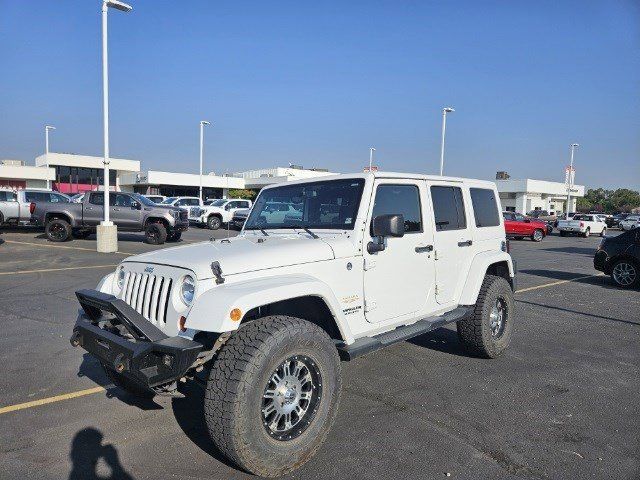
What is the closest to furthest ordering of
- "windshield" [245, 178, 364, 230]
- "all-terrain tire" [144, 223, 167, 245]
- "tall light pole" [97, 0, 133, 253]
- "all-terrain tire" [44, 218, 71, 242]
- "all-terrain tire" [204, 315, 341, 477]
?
"all-terrain tire" [204, 315, 341, 477]
"windshield" [245, 178, 364, 230]
"tall light pole" [97, 0, 133, 253]
"all-terrain tire" [44, 218, 71, 242]
"all-terrain tire" [144, 223, 167, 245]

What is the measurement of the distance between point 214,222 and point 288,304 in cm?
2587

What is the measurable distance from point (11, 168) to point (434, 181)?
47.6 metres

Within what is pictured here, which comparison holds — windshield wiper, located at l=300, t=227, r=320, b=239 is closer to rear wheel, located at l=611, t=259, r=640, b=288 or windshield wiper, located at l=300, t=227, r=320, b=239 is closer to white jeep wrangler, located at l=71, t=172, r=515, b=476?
white jeep wrangler, located at l=71, t=172, r=515, b=476

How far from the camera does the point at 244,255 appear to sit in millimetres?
3406

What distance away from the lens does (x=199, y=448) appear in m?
3.38

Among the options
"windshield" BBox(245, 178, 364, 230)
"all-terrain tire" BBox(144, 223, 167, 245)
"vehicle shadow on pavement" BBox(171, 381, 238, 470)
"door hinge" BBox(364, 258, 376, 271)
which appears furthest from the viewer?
"all-terrain tire" BBox(144, 223, 167, 245)

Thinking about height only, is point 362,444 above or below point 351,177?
below

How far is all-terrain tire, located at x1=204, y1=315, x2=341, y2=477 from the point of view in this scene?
2.84m

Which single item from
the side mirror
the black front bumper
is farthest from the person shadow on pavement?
the side mirror

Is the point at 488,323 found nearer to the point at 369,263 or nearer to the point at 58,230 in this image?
the point at 369,263

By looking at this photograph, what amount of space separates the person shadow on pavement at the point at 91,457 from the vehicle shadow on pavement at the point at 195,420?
0.53 meters

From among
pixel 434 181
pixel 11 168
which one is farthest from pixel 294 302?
pixel 11 168

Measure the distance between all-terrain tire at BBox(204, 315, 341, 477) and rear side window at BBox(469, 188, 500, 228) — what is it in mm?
2941

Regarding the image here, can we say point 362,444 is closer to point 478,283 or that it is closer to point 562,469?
point 562,469
